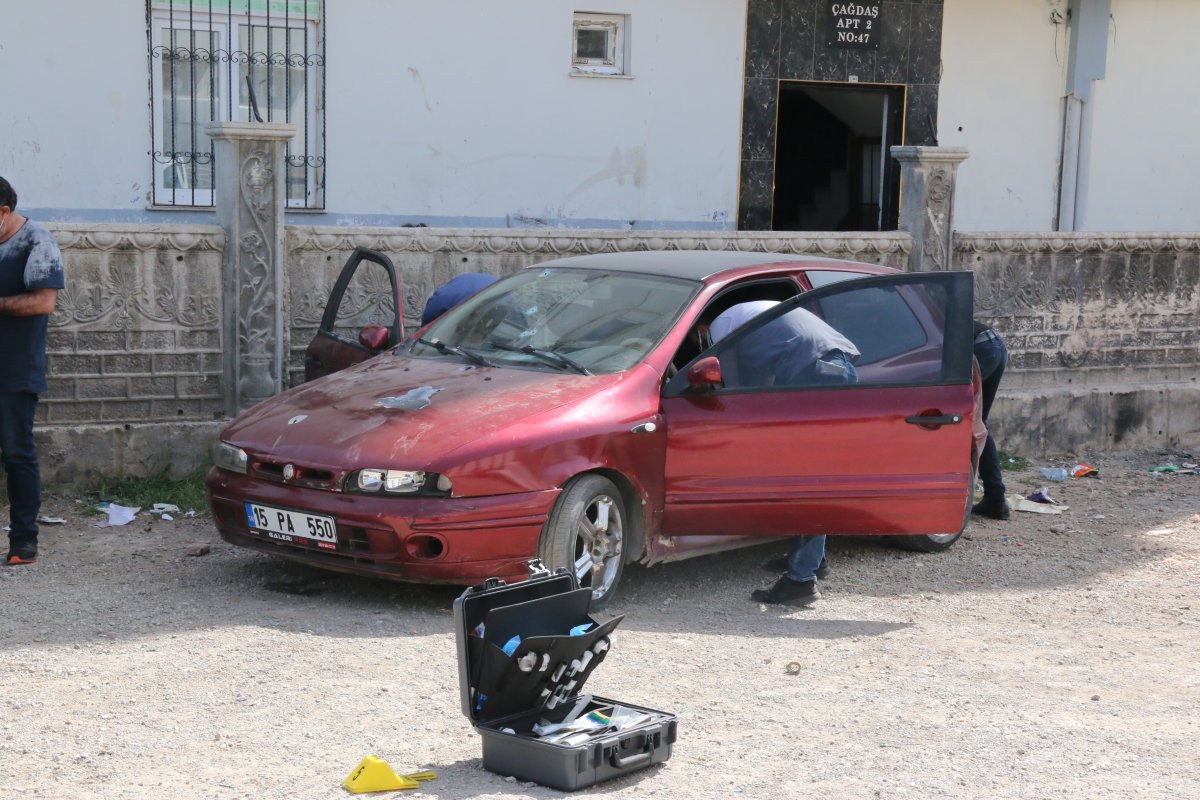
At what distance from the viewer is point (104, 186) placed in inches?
442

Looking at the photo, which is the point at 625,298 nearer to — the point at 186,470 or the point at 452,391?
the point at 452,391

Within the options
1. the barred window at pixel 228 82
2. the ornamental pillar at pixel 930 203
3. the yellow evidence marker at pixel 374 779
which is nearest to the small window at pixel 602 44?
the barred window at pixel 228 82

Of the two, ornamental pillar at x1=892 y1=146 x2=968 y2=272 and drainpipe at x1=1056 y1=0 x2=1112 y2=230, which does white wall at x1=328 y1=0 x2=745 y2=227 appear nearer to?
ornamental pillar at x1=892 y1=146 x2=968 y2=272

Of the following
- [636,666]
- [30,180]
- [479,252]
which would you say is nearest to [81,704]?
[636,666]

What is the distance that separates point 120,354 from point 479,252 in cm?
226

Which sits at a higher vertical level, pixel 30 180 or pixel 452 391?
pixel 30 180

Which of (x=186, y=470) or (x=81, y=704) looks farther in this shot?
(x=186, y=470)

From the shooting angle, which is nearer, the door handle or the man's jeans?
the door handle

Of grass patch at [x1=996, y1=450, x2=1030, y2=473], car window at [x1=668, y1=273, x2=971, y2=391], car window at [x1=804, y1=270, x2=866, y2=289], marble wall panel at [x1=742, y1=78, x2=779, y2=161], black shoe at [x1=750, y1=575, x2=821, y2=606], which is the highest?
marble wall panel at [x1=742, y1=78, x2=779, y2=161]

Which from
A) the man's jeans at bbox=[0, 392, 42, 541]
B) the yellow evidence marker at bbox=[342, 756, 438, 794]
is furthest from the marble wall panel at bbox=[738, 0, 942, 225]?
the yellow evidence marker at bbox=[342, 756, 438, 794]

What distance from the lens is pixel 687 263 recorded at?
7434 mm

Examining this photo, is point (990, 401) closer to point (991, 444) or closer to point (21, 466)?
point (991, 444)

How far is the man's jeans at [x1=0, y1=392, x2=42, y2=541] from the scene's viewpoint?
23.0 ft

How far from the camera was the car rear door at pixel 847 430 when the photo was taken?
21.9ft
